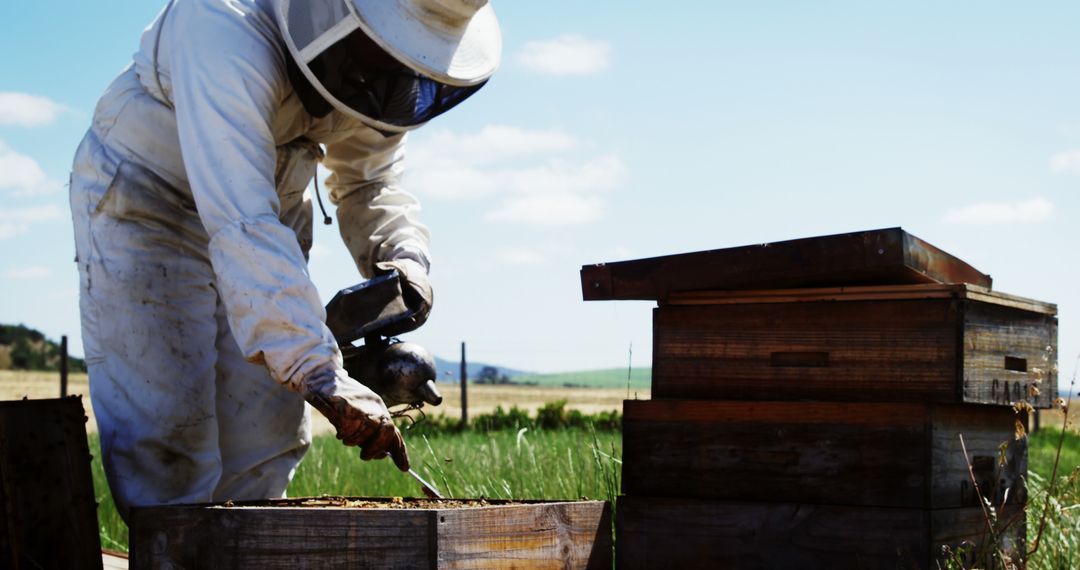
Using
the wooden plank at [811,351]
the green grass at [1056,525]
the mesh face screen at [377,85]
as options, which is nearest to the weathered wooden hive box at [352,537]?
the wooden plank at [811,351]

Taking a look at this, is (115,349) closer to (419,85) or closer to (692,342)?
(419,85)

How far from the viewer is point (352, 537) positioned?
2348 mm

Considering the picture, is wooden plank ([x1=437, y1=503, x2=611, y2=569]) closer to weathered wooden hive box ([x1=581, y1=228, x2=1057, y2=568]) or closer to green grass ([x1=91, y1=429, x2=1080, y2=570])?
weathered wooden hive box ([x1=581, y1=228, x2=1057, y2=568])

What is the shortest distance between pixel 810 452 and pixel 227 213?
164cm

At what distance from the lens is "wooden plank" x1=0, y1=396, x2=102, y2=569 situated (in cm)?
280

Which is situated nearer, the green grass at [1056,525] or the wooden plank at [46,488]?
the wooden plank at [46,488]

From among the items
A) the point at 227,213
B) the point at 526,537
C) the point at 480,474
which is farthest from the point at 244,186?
the point at 480,474

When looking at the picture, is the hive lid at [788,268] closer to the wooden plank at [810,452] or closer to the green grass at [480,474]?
the wooden plank at [810,452]

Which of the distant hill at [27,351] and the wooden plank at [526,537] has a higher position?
the wooden plank at [526,537]

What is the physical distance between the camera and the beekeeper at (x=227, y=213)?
2945 mm

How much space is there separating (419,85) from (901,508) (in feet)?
5.95

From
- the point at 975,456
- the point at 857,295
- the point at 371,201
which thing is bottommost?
the point at 975,456

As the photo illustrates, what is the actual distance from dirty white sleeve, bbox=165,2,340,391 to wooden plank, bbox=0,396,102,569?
0.54 m

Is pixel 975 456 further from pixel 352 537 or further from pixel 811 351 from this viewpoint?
pixel 352 537
